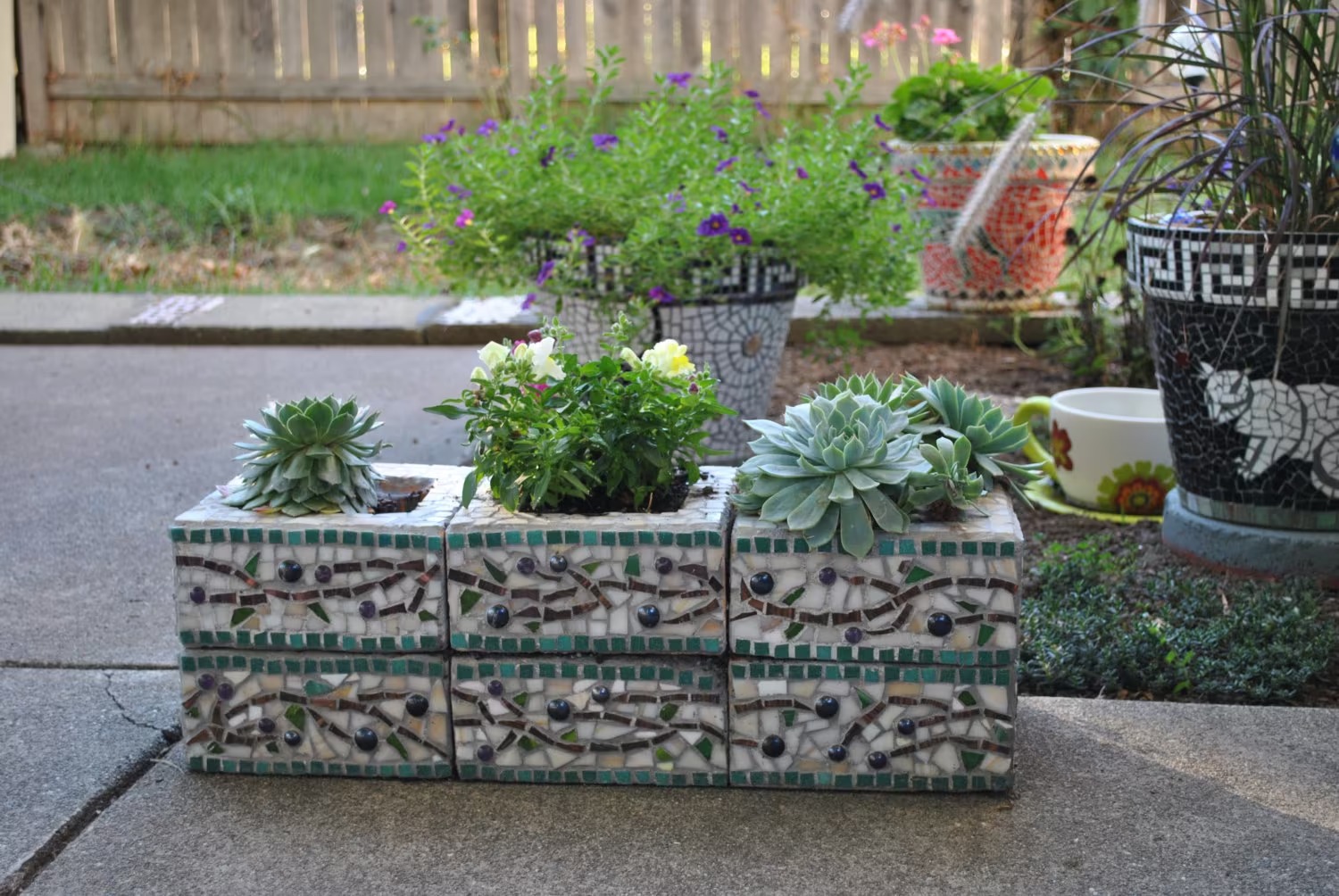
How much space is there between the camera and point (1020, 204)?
5.95 metres

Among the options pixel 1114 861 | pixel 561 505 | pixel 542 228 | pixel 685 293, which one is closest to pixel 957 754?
pixel 1114 861

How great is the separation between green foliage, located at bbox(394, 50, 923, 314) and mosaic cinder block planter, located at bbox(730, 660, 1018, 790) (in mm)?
1749

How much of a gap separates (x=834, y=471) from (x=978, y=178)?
3886mm

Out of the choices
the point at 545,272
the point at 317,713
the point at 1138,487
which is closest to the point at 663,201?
the point at 545,272

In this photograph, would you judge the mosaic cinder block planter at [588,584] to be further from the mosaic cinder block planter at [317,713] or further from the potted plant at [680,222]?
the potted plant at [680,222]

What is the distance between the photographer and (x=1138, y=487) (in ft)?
12.3

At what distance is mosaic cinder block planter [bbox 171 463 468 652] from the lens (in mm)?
2252

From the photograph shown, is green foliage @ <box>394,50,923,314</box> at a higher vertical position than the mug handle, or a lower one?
higher

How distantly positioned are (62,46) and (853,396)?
32.1 feet

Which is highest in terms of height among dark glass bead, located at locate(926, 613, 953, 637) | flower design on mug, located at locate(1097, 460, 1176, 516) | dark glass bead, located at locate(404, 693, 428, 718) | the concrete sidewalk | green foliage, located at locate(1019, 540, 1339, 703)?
the concrete sidewalk

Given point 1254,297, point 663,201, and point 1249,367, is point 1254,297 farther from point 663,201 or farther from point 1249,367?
point 663,201

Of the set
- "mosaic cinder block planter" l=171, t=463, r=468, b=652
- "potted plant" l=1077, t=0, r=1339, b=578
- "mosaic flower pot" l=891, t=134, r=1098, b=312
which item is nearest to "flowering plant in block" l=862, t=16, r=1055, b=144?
"mosaic flower pot" l=891, t=134, r=1098, b=312

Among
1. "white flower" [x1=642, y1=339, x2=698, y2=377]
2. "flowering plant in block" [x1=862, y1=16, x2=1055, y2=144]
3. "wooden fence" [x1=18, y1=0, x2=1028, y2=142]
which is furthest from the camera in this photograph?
"wooden fence" [x1=18, y1=0, x2=1028, y2=142]

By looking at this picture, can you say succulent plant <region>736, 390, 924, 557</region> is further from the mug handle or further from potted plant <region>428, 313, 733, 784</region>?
the mug handle
